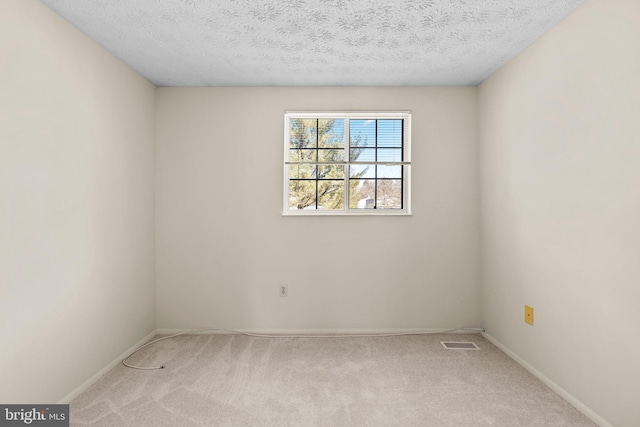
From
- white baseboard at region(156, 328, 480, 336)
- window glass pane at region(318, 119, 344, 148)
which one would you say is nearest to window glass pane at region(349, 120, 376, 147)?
window glass pane at region(318, 119, 344, 148)

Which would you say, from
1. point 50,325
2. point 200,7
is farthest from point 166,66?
point 50,325

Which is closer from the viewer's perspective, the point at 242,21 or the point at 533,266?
the point at 242,21

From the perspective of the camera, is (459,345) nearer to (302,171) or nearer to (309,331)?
(309,331)

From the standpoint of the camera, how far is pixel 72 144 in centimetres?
218

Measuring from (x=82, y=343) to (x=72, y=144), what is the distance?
4.54ft

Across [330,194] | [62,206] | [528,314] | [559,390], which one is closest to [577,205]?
[528,314]

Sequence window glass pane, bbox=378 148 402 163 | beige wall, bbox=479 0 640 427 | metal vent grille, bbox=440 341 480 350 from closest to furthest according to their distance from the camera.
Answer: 1. beige wall, bbox=479 0 640 427
2. metal vent grille, bbox=440 341 480 350
3. window glass pane, bbox=378 148 402 163

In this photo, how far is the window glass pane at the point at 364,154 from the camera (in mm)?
3338

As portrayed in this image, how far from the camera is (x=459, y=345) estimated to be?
2.95m

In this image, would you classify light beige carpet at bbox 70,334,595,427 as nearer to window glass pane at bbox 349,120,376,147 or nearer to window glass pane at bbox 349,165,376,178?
window glass pane at bbox 349,165,376,178

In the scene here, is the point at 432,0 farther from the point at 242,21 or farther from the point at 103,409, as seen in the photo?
the point at 103,409

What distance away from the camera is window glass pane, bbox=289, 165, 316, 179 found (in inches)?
131

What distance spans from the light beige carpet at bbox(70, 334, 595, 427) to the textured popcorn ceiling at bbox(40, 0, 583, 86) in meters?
2.49

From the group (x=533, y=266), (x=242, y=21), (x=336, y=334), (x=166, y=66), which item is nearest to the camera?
(x=242, y=21)
